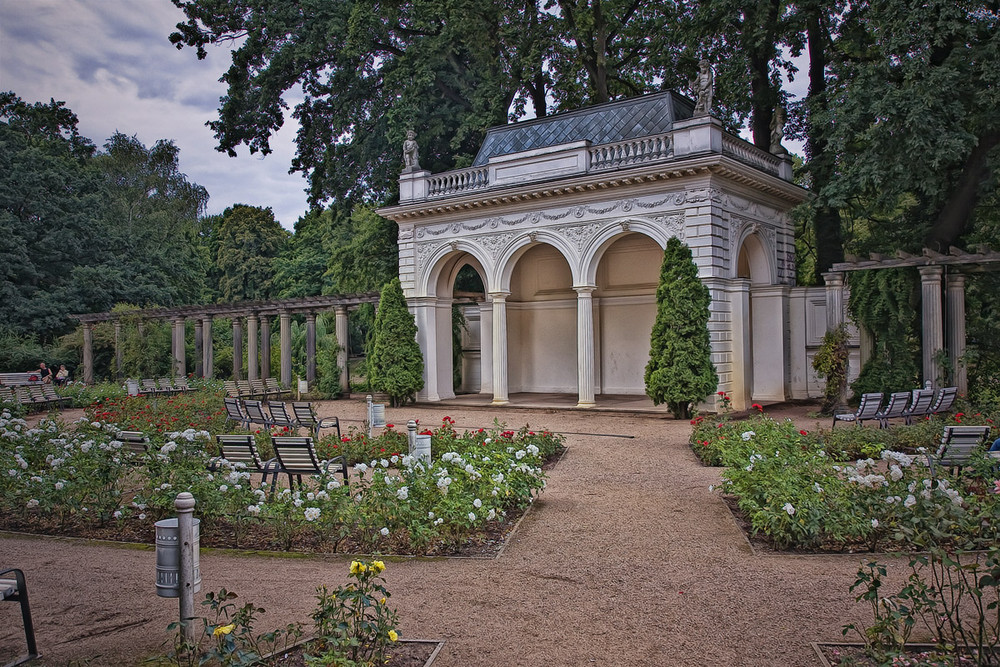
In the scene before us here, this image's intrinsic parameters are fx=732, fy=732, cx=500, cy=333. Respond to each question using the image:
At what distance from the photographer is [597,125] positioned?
20969 millimetres

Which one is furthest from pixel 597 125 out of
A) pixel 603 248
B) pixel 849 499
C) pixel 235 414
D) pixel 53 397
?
pixel 53 397

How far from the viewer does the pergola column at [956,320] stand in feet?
48.8

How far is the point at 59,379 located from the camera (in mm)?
31047

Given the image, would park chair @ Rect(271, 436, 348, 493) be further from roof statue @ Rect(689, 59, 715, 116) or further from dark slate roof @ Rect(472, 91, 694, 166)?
dark slate roof @ Rect(472, 91, 694, 166)

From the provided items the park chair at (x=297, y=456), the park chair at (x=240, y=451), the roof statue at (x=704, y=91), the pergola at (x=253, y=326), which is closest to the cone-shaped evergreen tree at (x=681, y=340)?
A: the roof statue at (x=704, y=91)

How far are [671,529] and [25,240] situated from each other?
4082cm

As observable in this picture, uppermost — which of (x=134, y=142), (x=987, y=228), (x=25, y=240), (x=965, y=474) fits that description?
(x=134, y=142)

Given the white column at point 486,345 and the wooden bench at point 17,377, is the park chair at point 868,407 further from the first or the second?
the wooden bench at point 17,377

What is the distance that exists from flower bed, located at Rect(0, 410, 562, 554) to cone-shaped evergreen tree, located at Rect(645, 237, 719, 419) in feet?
27.8

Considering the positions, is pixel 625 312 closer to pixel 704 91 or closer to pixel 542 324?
pixel 542 324

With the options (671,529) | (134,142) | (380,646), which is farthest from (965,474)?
(134,142)

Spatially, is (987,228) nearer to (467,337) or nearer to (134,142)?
(467,337)

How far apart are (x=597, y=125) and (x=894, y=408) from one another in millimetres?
11915

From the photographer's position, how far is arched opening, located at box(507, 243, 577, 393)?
79.9ft
